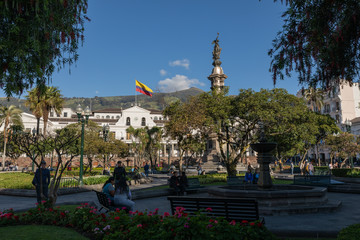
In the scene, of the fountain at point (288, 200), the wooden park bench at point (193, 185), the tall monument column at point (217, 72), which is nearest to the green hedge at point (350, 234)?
the fountain at point (288, 200)

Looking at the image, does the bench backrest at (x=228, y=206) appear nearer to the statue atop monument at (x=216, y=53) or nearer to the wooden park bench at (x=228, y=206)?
the wooden park bench at (x=228, y=206)

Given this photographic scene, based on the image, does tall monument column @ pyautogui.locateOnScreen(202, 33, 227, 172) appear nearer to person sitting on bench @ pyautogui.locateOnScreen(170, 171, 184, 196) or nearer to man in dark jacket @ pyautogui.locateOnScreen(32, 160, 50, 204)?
person sitting on bench @ pyautogui.locateOnScreen(170, 171, 184, 196)

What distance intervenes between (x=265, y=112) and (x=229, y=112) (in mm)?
2989

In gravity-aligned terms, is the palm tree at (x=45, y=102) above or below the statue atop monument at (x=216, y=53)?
below

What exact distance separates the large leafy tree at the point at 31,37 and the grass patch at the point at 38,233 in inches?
123

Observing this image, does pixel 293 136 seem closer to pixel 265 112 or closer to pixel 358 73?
pixel 265 112

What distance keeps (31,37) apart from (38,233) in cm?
428

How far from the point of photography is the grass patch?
19.5ft

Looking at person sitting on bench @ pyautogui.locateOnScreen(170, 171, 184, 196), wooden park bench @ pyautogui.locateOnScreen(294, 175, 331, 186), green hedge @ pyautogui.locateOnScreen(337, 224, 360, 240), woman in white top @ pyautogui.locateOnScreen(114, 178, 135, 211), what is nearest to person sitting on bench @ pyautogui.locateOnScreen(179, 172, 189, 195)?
person sitting on bench @ pyautogui.locateOnScreen(170, 171, 184, 196)

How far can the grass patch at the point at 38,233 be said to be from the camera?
5.95 m

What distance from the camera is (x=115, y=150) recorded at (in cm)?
3525

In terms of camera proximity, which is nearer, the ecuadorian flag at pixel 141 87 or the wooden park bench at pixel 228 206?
the wooden park bench at pixel 228 206

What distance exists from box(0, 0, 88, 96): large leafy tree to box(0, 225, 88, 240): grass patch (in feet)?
10.3

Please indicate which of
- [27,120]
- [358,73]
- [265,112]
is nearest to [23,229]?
[358,73]
